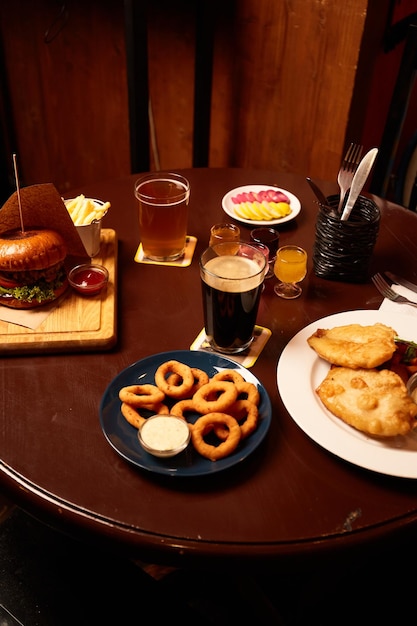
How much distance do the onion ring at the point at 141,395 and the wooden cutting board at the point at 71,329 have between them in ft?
0.65

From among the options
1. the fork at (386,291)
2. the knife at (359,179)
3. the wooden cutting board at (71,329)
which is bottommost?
the wooden cutting board at (71,329)

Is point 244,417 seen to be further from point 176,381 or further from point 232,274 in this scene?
point 232,274

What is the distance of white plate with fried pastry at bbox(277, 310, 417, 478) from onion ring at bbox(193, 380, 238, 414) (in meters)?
0.12

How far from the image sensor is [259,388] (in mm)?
1177

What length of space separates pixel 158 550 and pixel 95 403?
348 mm

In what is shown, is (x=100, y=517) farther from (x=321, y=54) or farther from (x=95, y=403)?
(x=321, y=54)

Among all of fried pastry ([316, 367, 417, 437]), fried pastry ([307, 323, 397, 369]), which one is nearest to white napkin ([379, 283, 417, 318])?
fried pastry ([307, 323, 397, 369])

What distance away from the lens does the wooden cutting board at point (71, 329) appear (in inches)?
51.5

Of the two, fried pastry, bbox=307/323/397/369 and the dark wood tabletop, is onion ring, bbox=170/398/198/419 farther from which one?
fried pastry, bbox=307/323/397/369

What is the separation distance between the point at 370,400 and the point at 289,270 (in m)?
0.49

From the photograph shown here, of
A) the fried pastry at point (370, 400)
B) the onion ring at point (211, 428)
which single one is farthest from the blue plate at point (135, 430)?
the fried pastry at point (370, 400)

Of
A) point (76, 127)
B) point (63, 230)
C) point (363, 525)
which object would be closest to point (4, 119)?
point (76, 127)

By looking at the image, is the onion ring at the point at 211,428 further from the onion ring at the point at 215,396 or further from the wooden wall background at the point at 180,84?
the wooden wall background at the point at 180,84

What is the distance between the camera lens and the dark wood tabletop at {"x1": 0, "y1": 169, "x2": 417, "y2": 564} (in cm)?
94
